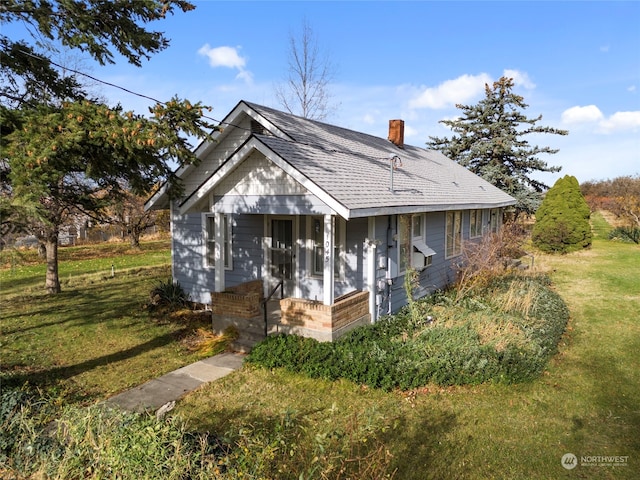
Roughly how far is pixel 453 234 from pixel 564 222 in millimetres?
13759

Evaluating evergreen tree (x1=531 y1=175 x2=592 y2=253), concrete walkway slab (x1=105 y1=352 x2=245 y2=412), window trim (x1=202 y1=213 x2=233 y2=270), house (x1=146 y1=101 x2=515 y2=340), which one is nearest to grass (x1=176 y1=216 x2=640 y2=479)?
concrete walkway slab (x1=105 y1=352 x2=245 y2=412)

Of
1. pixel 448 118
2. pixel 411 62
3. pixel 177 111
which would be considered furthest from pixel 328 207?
pixel 448 118

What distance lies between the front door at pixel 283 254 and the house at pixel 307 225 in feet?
0.09

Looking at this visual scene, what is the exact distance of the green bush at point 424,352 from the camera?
7172mm

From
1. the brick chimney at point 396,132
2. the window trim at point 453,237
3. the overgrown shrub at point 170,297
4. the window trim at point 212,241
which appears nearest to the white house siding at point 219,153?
the window trim at point 212,241

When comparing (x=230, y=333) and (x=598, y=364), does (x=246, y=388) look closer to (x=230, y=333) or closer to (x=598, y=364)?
(x=230, y=333)

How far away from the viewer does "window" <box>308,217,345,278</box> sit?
10.1m

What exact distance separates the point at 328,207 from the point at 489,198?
41.3 ft

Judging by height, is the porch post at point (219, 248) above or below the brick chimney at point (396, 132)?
below

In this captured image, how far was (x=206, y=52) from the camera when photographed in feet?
41.3

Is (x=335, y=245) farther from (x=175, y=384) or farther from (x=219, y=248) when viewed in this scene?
(x=175, y=384)

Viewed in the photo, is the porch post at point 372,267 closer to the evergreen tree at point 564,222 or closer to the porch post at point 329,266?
the porch post at point 329,266

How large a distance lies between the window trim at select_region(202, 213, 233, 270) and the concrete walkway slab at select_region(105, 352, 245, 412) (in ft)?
11.9

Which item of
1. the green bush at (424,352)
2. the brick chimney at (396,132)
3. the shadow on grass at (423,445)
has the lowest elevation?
the shadow on grass at (423,445)
